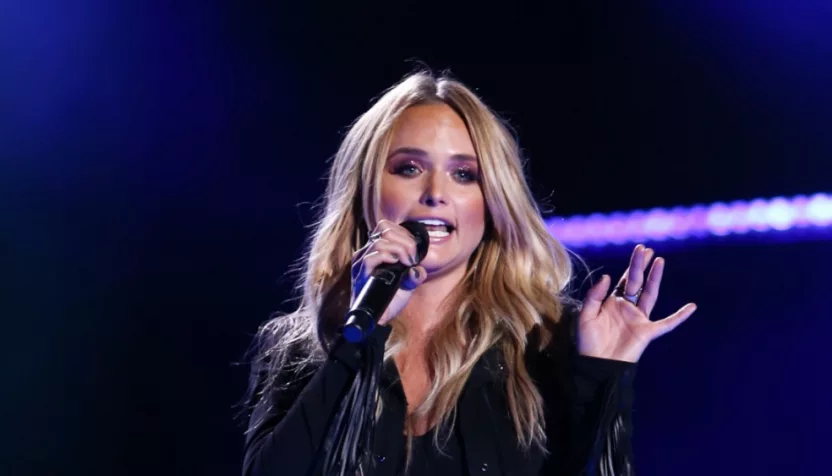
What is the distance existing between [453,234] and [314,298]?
1.26ft

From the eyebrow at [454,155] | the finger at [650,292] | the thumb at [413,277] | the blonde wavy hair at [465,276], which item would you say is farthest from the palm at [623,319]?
the eyebrow at [454,155]

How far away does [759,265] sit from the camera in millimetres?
2531

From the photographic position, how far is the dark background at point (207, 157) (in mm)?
2789

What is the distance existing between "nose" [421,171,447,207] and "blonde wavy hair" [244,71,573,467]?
0.10m

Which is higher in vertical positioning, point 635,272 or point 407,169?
point 407,169

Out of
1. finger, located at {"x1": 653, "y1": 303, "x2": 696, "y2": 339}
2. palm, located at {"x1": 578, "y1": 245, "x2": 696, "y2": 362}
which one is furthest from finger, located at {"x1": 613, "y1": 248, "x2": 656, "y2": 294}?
finger, located at {"x1": 653, "y1": 303, "x2": 696, "y2": 339}

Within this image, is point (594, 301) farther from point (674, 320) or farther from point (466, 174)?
point (466, 174)

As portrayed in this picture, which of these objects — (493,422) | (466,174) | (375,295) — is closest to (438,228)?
(466,174)

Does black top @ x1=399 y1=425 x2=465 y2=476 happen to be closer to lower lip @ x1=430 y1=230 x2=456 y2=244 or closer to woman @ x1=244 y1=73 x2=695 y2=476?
woman @ x1=244 y1=73 x2=695 y2=476

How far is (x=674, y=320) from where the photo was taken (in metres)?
1.65

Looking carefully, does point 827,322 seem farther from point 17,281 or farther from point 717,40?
point 17,281

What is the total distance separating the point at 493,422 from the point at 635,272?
0.40m

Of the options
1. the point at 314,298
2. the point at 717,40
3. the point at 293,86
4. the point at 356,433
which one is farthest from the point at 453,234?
the point at 293,86

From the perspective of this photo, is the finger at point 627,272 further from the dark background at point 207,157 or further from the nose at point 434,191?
the dark background at point 207,157
